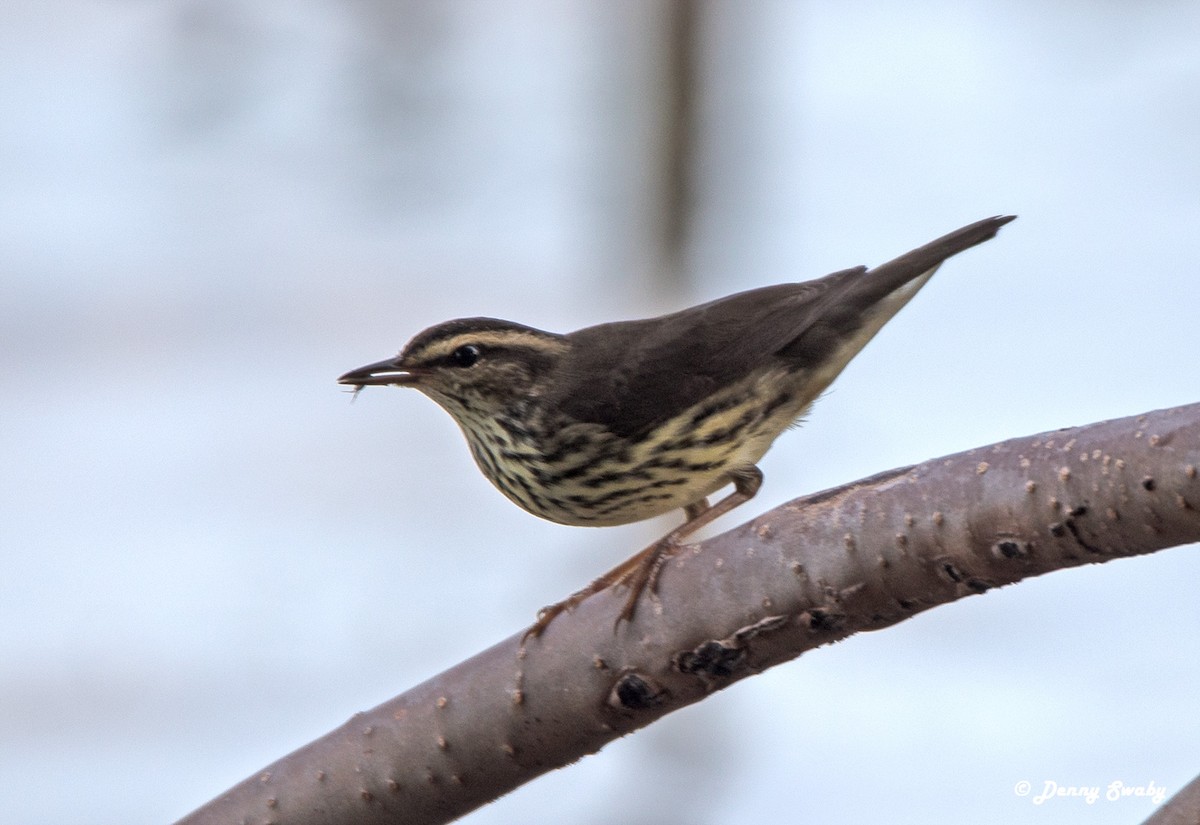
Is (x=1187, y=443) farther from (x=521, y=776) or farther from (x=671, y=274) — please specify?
(x=671, y=274)

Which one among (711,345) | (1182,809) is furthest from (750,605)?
(711,345)

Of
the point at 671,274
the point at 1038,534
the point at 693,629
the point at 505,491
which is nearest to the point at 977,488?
the point at 1038,534

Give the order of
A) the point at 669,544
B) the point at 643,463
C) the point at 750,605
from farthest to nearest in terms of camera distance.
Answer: the point at 643,463
the point at 669,544
the point at 750,605

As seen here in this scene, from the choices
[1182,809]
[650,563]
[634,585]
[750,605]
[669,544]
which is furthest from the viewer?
[669,544]

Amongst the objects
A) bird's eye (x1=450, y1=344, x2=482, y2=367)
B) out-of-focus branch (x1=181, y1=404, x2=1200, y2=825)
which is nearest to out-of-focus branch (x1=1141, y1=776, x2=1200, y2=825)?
out-of-focus branch (x1=181, y1=404, x2=1200, y2=825)

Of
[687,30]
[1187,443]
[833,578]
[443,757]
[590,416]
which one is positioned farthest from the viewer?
[687,30]

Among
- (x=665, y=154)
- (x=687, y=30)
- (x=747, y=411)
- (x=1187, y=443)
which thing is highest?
(x=687, y=30)

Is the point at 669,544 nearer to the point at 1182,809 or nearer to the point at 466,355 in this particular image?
the point at 466,355
